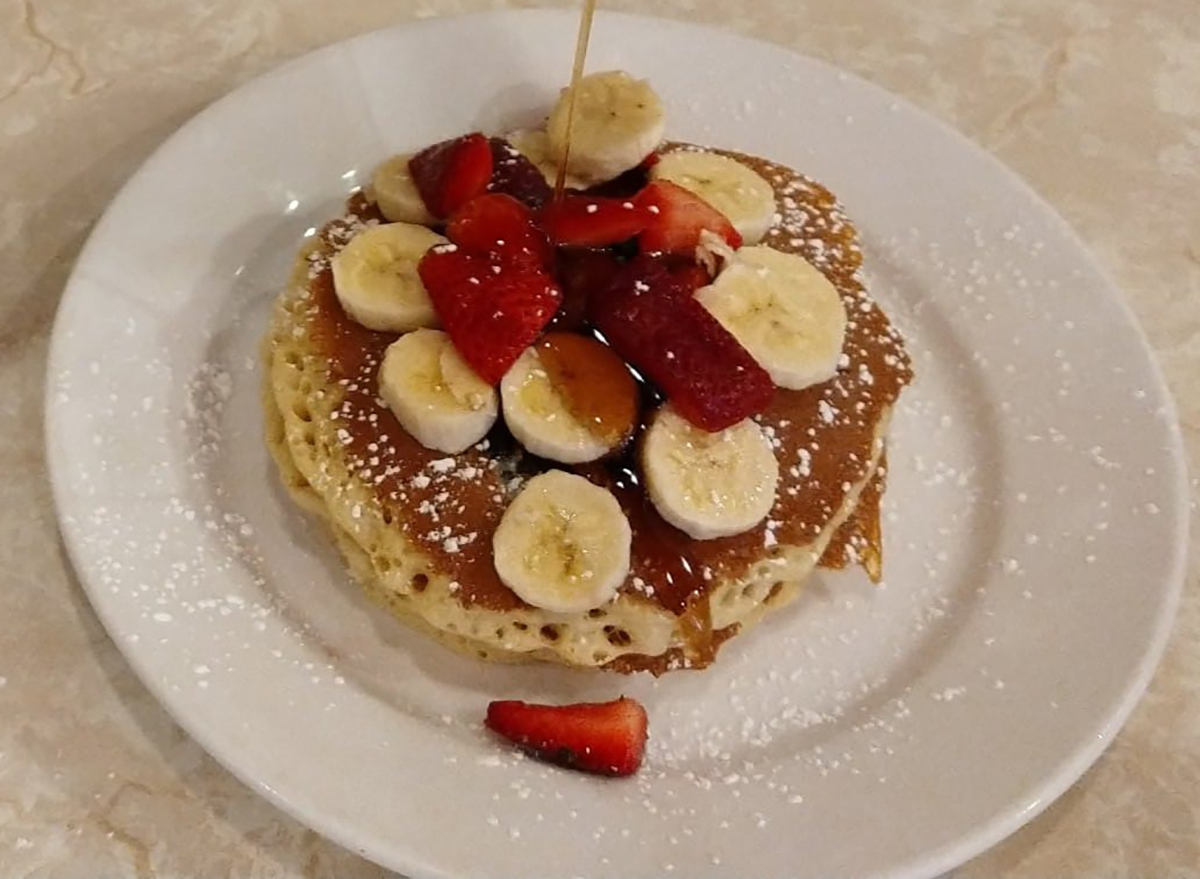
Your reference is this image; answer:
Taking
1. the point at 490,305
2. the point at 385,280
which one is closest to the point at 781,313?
the point at 490,305

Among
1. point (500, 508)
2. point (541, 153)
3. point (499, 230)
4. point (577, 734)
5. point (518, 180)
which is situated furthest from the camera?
point (541, 153)

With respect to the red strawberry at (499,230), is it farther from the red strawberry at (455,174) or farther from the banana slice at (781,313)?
the banana slice at (781,313)

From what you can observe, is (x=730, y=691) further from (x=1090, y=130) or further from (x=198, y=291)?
(x=1090, y=130)

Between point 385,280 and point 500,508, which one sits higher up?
point 385,280

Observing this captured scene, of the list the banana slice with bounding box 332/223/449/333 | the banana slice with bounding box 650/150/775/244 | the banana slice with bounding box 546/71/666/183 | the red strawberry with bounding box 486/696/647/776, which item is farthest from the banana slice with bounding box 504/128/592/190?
the red strawberry with bounding box 486/696/647/776

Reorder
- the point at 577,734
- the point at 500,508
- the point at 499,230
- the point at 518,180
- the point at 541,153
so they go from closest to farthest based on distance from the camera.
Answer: the point at 577,734 < the point at 500,508 < the point at 499,230 < the point at 518,180 < the point at 541,153

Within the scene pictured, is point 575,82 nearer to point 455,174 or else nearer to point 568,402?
point 455,174

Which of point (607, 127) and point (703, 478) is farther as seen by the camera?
point (607, 127)

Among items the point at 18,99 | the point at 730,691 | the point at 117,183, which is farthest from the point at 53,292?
the point at 730,691
